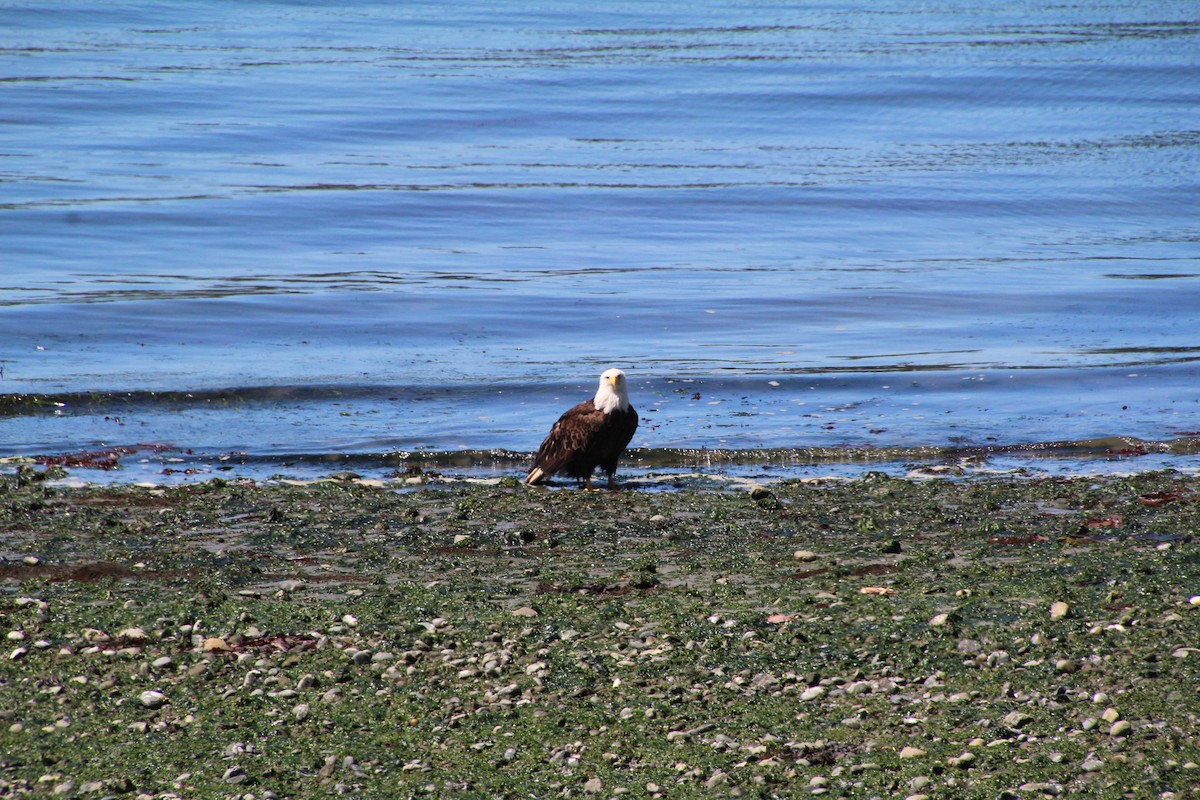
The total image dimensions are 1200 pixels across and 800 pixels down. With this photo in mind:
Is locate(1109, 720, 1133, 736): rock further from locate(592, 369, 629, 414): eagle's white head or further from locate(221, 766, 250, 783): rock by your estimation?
locate(592, 369, 629, 414): eagle's white head

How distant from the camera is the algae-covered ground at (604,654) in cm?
547

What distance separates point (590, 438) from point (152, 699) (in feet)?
16.8

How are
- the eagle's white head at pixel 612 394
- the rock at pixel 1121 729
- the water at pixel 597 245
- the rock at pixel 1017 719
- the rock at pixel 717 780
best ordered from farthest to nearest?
the water at pixel 597 245 → the eagle's white head at pixel 612 394 → the rock at pixel 1017 719 → the rock at pixel 1121 729 → the rock at pixel 717 780

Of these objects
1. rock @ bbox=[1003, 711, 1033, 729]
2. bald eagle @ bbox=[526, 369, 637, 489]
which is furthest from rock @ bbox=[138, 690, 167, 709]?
bald eagle @ bbox=[526, 369, 637, 489]

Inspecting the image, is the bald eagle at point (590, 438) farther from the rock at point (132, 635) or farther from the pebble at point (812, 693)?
the pebble at point (812, 693)

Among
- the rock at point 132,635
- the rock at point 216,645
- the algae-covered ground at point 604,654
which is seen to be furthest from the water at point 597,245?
the rock at point 216,645

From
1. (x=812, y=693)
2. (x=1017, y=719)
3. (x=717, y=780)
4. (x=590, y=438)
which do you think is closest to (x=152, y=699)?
(x=717, y=780)

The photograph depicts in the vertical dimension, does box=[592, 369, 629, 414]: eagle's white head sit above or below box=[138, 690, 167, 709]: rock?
above

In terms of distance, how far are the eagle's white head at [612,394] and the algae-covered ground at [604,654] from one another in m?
1.80

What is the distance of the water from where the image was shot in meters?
13.6

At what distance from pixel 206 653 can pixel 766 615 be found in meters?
2.57

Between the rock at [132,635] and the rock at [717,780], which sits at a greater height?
the rock at [132,635]

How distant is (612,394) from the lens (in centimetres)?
1108

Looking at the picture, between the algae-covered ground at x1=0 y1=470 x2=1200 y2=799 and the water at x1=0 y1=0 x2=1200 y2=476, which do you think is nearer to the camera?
the algae-covered ground at x1=0 y1=470 x2=1200 y2=799
